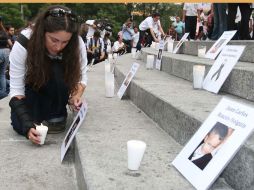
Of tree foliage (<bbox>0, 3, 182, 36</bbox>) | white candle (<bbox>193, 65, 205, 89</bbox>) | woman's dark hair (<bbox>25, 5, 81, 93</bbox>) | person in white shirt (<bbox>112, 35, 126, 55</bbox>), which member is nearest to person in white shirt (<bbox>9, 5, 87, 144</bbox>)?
woman's dark hair (<bbox>25, 5, 81, 93</bbox>)

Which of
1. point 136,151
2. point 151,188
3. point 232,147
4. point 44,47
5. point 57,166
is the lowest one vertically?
point 57,166

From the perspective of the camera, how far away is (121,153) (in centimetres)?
228

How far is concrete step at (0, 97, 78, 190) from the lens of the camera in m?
2.29

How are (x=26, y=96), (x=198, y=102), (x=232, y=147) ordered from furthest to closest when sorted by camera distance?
(x=26, y=96) < (x=198, y=102) < (x=232, y=147)

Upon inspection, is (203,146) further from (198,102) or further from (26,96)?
(26,96)

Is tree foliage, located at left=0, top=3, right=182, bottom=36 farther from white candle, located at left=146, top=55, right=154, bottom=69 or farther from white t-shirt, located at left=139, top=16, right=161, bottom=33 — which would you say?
white candle, located at left=146, top=55, right=154, bottom=69

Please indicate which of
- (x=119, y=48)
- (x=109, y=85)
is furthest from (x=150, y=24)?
(x=109, y=85)

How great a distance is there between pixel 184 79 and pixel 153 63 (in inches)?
58.6

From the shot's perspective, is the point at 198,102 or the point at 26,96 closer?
the point at 198,102

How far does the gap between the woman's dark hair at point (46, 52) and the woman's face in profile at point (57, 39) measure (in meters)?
0.02

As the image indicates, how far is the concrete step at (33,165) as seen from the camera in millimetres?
2287

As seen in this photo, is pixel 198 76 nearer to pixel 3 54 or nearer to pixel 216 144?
pixel 216 144

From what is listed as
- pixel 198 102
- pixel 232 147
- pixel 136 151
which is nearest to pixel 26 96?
pixel 198 102

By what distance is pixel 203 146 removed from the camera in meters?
1.84
